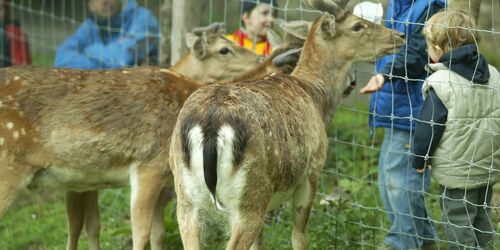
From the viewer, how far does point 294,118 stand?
5547mm

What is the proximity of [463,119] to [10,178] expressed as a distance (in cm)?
285

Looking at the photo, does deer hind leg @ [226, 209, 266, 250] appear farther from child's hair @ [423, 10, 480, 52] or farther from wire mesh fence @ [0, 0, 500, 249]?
child's hair @ [423, 10, 480, 52]

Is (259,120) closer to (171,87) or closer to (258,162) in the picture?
(258,162)

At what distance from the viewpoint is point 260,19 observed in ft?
26.6

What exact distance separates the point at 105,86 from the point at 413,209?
225 cm

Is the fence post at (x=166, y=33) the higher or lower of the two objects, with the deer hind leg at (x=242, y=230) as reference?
higher

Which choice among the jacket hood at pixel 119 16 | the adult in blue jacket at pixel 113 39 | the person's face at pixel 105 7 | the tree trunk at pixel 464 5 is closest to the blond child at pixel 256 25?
the adult in blue jacket at pixel 113 39

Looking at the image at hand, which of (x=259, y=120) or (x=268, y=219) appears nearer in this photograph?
(x=259, y=120)

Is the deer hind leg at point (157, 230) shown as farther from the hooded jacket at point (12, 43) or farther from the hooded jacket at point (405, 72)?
the hooded jacket at point (12, 43)

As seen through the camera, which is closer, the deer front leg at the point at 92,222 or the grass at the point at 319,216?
the grass at the point at 319,216

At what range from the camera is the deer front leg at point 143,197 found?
21.0 ft

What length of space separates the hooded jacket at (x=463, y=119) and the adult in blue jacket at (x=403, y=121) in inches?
22.9

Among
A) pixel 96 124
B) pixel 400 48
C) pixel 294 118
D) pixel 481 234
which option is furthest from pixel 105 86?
pixel 481 234

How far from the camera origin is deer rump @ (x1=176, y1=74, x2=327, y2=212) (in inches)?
189
